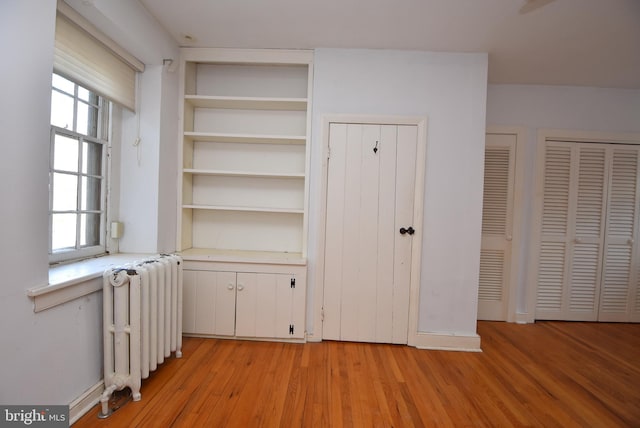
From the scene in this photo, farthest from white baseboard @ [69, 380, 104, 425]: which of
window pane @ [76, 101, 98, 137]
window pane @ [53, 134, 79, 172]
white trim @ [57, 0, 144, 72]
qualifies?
white trim @ [57, 0, 144, 72]

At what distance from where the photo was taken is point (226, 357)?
7.39 feet

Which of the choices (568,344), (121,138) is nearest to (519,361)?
(568,344)

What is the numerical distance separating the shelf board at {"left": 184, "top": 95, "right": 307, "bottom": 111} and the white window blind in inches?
19.7

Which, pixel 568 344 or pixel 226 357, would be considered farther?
pixel 568 344

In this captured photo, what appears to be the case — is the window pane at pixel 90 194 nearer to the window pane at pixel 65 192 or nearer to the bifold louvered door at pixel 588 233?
the window pane at pixel 65 192

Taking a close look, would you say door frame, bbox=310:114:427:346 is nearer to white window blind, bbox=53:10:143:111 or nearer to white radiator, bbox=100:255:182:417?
white radiator, bbox=100:255:182:417

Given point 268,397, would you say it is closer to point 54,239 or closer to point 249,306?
point 249,306

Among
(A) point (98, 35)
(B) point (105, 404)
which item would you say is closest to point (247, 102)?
(A) point (98, 35)

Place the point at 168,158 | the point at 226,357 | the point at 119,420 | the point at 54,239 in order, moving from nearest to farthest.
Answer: the point at 119,420 < the point at 54,239 < the point at 226,357 < the point at 168,158

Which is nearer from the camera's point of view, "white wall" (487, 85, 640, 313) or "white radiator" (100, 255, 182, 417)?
"white radiator" (100, 255, 182, 417)

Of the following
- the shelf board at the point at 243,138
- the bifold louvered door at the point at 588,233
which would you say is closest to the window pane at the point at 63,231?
the shelf board at the point at 243,138

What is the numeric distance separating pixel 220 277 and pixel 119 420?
110 centimetres

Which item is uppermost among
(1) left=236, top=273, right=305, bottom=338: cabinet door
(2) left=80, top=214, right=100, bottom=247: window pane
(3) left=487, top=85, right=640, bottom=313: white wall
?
(3) left=487, top=85, right=640, bottom=313: white wall

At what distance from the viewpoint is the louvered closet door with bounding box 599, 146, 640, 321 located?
10.5ft
